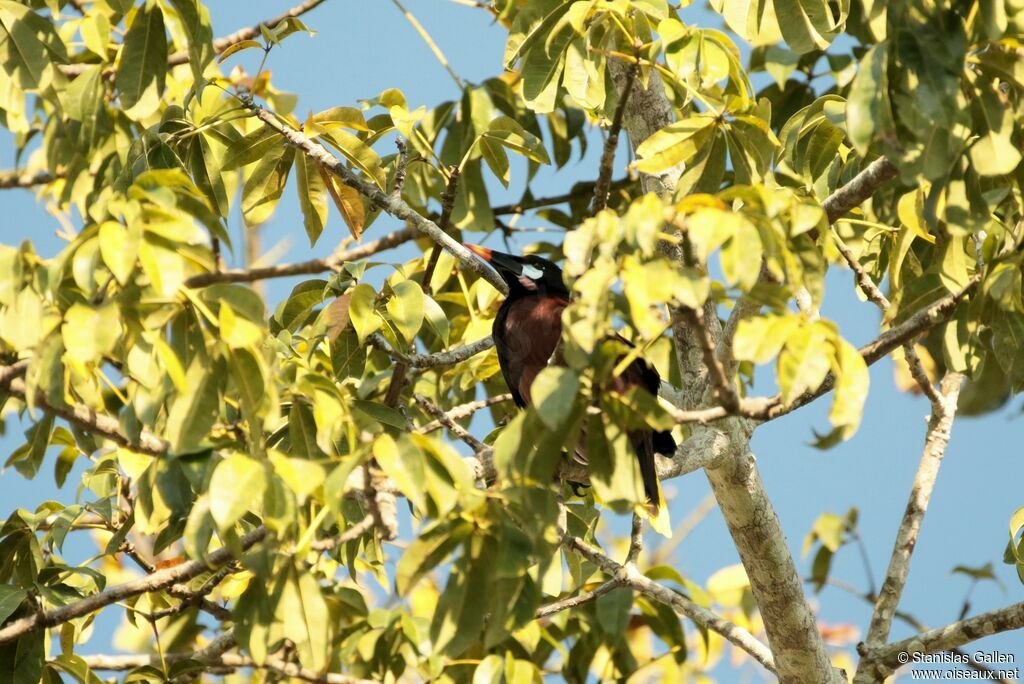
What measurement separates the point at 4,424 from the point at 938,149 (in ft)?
7.95

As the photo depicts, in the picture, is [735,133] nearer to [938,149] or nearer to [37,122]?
[938,149]

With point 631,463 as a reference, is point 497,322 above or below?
above

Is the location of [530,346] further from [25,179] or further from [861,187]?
[25,179]

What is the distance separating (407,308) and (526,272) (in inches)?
48.4

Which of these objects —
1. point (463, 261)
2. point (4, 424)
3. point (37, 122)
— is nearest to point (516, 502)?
point (463, 261)

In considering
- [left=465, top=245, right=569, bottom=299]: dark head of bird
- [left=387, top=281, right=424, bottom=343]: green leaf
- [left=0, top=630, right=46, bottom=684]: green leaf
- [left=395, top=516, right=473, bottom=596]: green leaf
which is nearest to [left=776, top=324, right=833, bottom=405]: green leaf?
[left=395, top=516, right=473, bottom=596]: green leaf

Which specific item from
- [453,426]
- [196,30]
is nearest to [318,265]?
[453,426]

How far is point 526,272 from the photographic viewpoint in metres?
3.25

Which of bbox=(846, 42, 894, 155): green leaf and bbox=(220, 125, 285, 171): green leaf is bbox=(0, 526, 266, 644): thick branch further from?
bbox=(846, 42, 894, 155): green leaf

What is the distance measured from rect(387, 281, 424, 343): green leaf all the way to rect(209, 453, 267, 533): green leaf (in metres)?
0.75

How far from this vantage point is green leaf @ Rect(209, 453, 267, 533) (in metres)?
1.27

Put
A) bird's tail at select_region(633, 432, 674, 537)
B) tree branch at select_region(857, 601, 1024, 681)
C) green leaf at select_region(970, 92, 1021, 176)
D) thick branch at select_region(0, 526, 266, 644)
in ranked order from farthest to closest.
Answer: bird's tail at select_region(633, 432, 674, 537)
tree branch at select_region(857, 601, 1024, 681)
thick branch at select_region(0, 526, 266, 644)
green leaf at select_region(970, 92, 1021, 176)

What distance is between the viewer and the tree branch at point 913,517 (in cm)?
246

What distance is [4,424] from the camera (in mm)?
2848
